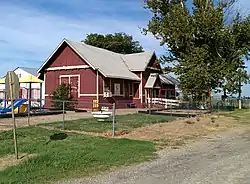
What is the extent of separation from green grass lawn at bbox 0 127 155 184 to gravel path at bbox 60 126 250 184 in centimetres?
67

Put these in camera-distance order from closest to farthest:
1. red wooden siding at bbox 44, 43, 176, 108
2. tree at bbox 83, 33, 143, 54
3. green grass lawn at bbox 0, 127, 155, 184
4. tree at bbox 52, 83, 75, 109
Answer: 1. green grass lawn at bbox 0, 127, 155, 184
2. tree at bbox 52, 83, 75, 109
3. red wooden siding at bbox 44, 43, 176, 108
4. tree at bbox 83, 33, 143, 54

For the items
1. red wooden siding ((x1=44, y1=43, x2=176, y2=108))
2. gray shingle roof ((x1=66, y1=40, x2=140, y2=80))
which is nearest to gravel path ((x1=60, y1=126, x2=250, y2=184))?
red wooden siding ((x1=44, y1=43, x2=176, y2=108))

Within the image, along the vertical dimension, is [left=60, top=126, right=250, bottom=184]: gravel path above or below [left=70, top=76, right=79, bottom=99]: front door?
below

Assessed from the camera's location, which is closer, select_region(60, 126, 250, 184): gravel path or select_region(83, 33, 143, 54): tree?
select_region(60, 126, 250, 184): gravel path

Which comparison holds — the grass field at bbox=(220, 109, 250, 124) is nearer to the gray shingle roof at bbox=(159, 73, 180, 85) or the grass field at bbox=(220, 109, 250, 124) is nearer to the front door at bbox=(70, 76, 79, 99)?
the gray shingle roof at bbox=(159, 73, 180, 85)

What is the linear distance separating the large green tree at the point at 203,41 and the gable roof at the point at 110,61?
16.4 ft

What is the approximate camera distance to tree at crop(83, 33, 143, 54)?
67.1 meters

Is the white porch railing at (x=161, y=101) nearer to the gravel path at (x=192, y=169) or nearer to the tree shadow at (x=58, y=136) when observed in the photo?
the tree shadow at (x=58, y=136)

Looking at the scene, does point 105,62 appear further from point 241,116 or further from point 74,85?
point 241,116

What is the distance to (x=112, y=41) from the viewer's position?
67438 millimetres

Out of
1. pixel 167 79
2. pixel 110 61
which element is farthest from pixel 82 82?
pixel 167 79

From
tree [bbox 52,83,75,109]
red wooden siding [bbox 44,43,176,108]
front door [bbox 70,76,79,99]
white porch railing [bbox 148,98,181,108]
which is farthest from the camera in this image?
white porch railing [bbox 148,98,181,108]

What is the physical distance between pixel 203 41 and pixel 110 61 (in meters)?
10.1

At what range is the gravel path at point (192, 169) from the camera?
26.5 feet
